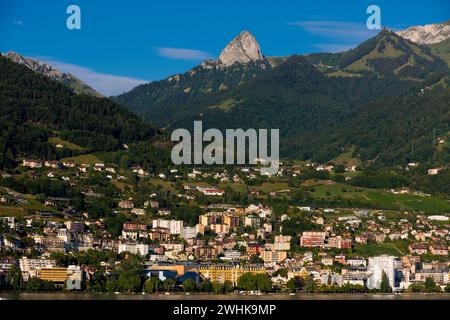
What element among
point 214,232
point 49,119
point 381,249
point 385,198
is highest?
point 49,119

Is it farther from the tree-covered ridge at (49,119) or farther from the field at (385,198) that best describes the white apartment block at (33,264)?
the field at (385,198)

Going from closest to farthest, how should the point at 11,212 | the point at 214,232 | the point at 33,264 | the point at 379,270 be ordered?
the point at 33,264 < the point at 379,270 < the point at 11,212 < the point at 214,232

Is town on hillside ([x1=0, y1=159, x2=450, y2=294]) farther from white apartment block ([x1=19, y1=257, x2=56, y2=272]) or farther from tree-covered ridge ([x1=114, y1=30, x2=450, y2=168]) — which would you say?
tree-covered ridge ([x1=114, y1=30, x2=450, y2=168])

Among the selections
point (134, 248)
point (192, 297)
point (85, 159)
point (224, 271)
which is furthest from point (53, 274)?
point (85, 159)

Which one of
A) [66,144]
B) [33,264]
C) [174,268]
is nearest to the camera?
[33,264]

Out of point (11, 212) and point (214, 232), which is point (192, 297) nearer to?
point (11, 212)
